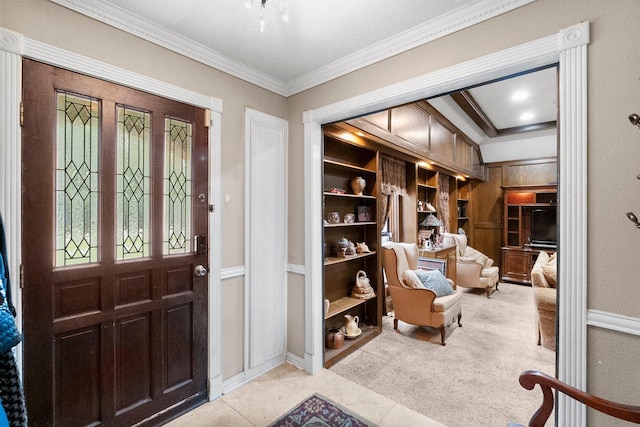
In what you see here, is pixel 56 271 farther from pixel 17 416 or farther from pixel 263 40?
pixel 263 40

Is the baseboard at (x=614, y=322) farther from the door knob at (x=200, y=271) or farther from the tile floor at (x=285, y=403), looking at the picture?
the door knob at (x=200, y=271)

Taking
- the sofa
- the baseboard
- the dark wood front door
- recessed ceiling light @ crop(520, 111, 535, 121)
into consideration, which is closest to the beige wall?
the baseboard

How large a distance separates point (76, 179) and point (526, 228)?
7302mm

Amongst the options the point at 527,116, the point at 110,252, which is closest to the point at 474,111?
the point at 527,116

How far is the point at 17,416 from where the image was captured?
1.04 m

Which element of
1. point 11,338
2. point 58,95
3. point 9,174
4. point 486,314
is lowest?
point 486,314

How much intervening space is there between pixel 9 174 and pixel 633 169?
298 cm

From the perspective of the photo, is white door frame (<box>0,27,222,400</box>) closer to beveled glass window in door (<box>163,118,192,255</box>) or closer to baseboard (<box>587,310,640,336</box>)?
beveled glass window in door (<box>163,118,192,255</box>)

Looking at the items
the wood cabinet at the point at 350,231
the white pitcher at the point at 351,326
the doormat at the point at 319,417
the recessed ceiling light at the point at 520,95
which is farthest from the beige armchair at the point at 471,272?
the doormat at the point at 319,417

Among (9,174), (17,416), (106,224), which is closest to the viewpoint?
(17,416)

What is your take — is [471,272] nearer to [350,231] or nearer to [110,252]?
[350,231]

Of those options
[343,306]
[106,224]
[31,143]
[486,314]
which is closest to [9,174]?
[31,143]

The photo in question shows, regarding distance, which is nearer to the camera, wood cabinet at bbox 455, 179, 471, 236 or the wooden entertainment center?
the wooden entertainment center

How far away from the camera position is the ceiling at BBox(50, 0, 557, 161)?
5.55 ft
